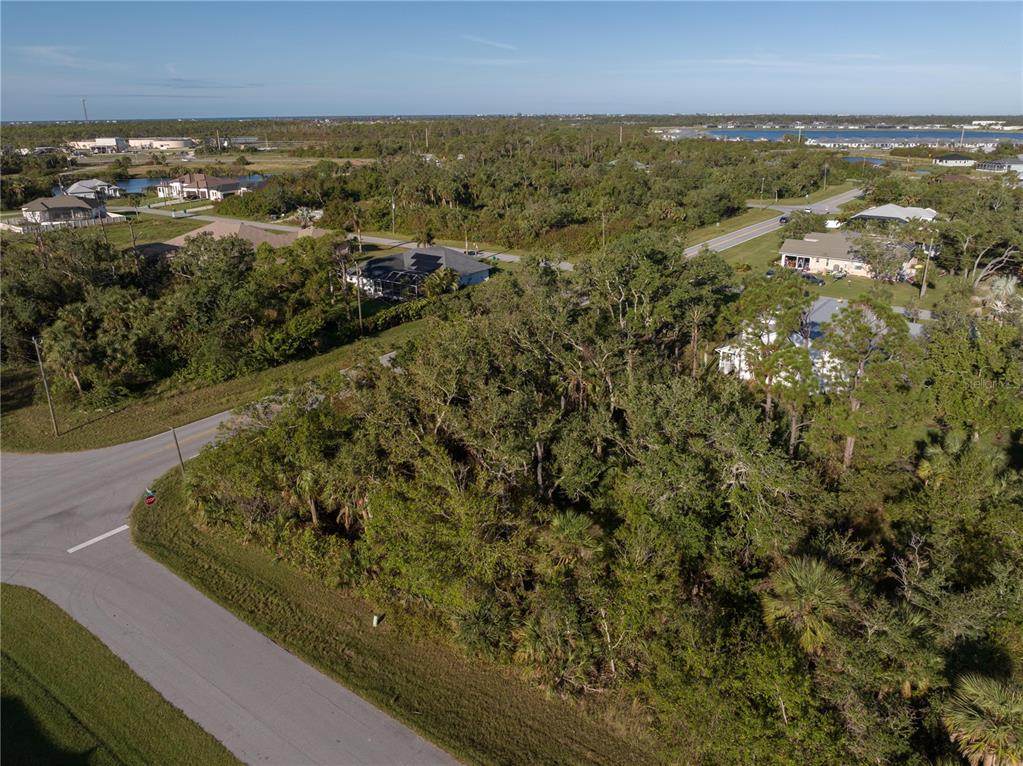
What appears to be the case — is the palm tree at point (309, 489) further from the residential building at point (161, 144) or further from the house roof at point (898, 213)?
the residential building at point (161, 144)

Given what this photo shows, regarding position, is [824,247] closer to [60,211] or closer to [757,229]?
[757,229]

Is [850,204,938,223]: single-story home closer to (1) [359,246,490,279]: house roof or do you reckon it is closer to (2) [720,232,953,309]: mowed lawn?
(2) [720,232,953,309]: mowed lawn

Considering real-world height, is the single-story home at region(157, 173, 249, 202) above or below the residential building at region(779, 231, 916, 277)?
above

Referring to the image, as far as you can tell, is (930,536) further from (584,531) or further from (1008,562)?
(584,531)

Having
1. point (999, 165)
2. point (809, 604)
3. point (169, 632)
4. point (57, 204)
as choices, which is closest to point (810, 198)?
point (999, 165)

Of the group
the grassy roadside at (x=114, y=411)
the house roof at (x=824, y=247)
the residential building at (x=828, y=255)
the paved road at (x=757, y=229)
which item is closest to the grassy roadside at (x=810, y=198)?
the paved road at (x=757, y=229)

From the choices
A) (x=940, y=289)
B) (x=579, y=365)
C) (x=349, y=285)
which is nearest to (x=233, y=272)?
(x=349, y=285)

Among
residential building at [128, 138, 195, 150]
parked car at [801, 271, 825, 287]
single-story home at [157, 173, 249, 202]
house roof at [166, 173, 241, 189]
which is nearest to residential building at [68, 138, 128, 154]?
residential building at [128, 138, 195, 150]
